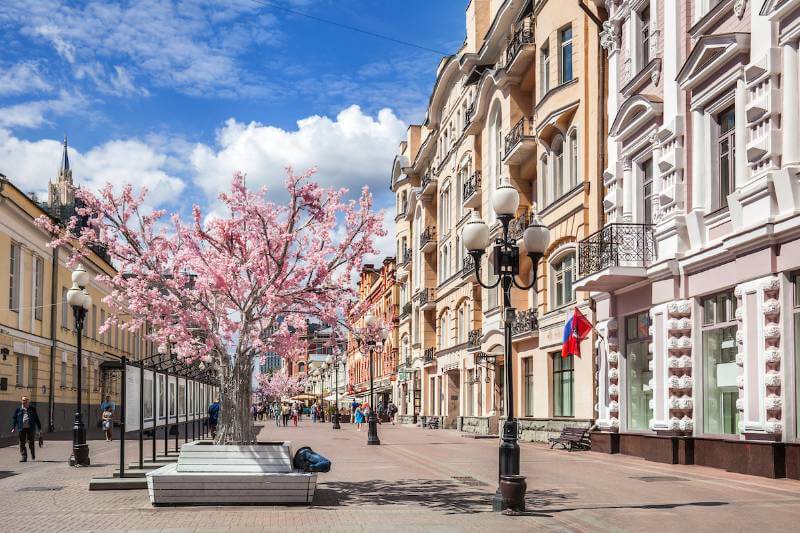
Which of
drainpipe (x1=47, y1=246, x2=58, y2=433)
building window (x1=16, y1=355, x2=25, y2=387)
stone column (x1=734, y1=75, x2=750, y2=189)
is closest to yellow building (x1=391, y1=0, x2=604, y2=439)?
stone column (x1=734, y1=75, x2=750, y2=189)

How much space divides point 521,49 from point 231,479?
930 inches

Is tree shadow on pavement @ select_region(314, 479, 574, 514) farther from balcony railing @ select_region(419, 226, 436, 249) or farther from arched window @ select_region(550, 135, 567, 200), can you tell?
balcony railing @ select_region(419, 226, 436, 249)

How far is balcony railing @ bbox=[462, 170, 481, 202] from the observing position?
4081 cm

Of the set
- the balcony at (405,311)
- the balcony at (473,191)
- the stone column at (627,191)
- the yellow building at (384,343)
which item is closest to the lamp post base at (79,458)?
the stone column at (627,191)

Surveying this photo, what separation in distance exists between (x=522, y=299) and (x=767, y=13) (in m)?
18.9

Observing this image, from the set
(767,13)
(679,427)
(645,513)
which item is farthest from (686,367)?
(645,513)

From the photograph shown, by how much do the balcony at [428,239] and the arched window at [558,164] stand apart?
76.0 feet

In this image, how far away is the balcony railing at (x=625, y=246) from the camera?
71.7 ft

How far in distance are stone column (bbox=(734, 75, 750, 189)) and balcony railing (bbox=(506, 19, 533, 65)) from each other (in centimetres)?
1582

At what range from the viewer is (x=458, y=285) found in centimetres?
4625

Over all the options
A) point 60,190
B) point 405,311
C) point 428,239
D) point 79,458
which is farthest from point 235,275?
point 60,190

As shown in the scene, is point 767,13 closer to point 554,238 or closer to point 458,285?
point 554,238

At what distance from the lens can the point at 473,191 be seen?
41.0 metres

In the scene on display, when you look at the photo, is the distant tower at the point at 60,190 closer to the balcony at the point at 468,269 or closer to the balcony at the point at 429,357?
the balcony at the point at 429,357
